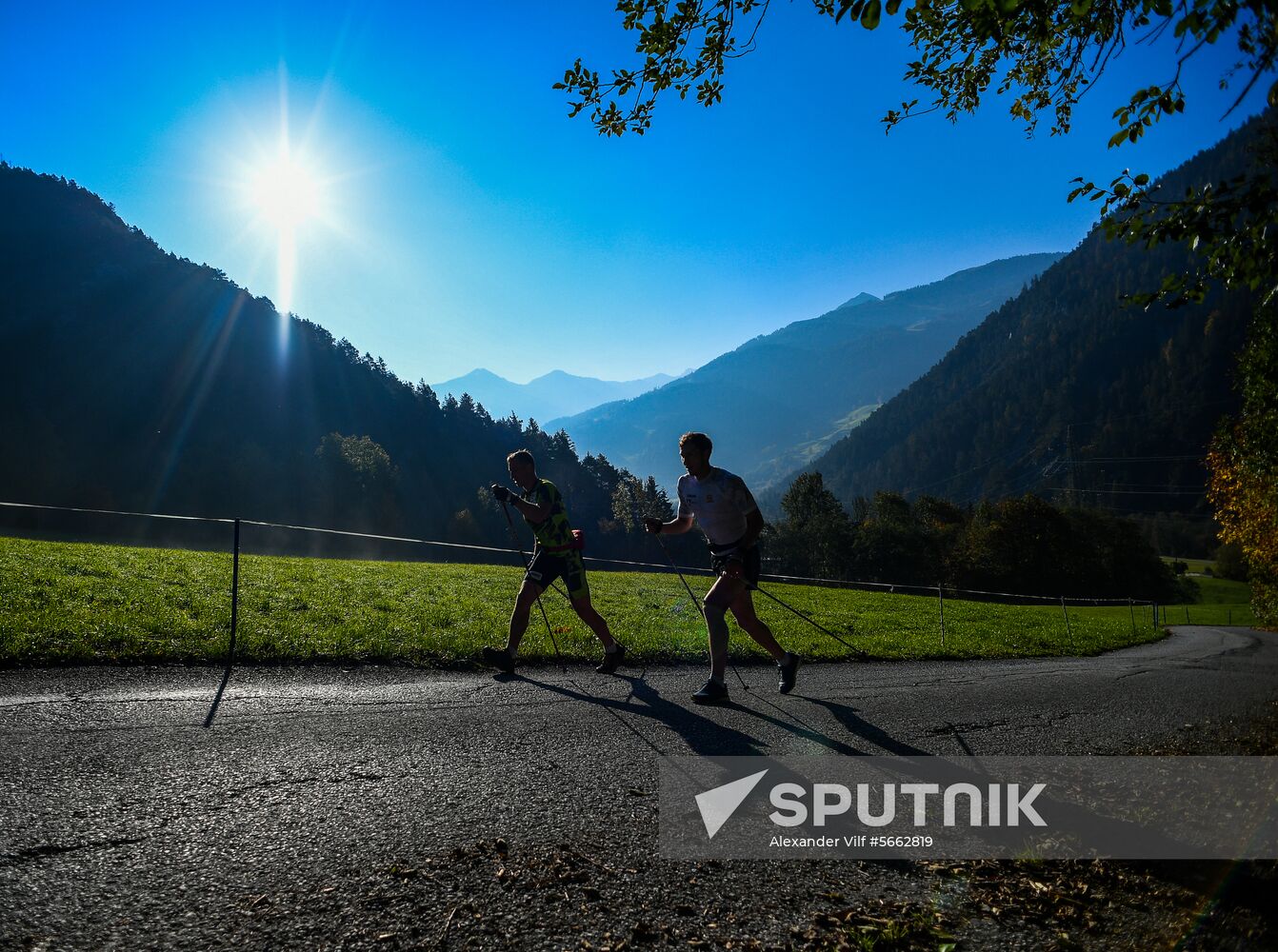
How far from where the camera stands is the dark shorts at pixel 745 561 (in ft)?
23.6

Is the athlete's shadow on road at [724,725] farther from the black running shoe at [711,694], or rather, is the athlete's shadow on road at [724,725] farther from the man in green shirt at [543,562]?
the man in green shirt at [543,562]

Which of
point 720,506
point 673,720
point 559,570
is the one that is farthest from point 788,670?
point 559,570

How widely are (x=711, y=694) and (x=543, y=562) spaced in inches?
106

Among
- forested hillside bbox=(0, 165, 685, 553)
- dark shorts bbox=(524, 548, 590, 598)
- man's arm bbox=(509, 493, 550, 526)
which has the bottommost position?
dark shorts bbox=(524, 548, 590, 598)

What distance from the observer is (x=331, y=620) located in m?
10.3

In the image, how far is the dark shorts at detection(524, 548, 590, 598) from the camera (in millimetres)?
8086

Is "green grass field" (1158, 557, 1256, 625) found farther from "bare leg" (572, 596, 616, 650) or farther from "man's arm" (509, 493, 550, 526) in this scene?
"man's arm" (509, 493, 550, 526)

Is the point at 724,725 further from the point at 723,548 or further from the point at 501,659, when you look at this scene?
the point at 501,659

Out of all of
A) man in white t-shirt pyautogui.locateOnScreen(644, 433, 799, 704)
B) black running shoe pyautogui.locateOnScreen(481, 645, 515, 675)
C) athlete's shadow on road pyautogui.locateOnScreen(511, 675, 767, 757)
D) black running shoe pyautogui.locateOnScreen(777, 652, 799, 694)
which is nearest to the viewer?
athlete's shadow on road pyautogui.locateOnScreen(511, 675, 767, 757)

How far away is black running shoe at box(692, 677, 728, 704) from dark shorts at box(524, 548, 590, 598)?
1988 millimetres

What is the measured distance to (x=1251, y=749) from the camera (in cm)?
576

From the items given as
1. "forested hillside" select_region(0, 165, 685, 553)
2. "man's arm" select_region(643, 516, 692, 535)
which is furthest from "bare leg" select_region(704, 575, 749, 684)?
"forested hillside" select_region(0, 165, 685, 553)

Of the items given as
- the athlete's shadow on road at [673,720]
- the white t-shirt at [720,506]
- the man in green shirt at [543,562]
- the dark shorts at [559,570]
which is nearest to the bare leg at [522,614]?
the man in green shirt at [543,562]

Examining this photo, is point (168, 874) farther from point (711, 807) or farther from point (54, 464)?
point (54, 464)
